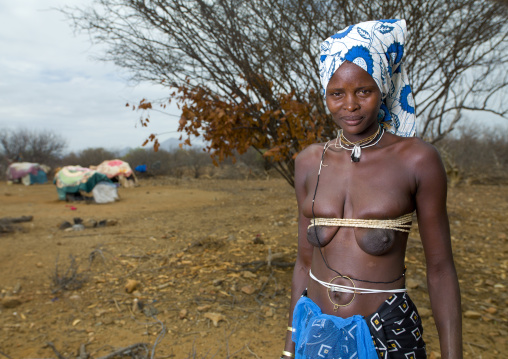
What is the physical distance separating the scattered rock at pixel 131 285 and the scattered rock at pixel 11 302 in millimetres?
1055

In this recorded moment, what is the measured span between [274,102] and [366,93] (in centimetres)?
296

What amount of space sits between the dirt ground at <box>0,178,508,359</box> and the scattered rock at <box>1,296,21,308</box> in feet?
0.03

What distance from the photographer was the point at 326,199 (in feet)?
4.70

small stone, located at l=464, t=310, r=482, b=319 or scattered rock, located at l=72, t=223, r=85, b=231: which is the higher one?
scattered rock, located at l=72, t=223, r=85, b=231

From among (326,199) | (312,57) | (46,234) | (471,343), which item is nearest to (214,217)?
(46,234)

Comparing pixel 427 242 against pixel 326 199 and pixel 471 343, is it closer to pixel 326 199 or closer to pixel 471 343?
pixel 326 199

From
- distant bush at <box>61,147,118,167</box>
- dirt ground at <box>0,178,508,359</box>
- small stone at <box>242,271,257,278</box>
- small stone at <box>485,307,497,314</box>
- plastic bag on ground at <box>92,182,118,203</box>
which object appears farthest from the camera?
distant bush at <box>61,147,118,167</box>

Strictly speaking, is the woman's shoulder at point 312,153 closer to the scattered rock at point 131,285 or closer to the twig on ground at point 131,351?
the twig on ground at point 131,351

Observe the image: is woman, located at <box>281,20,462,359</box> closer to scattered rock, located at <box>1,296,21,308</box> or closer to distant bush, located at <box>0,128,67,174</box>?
scattered rock, located at <box>1,296,21,308</box>

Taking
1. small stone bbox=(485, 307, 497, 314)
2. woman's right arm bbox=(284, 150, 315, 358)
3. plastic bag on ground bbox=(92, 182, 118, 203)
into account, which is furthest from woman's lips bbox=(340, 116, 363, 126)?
plastic bag on ground bbox=(92, 182, 118, 203)

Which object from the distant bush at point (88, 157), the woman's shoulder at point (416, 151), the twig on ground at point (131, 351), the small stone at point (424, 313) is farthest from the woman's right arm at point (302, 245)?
the distant bush at point (88, 157)

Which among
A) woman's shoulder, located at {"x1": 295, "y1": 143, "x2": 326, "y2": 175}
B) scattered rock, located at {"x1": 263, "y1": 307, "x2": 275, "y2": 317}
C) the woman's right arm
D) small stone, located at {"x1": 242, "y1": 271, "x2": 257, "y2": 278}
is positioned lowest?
scattered rock, located at {"x1": 263, "y1": 307, "x2": 275, "y2": 317}

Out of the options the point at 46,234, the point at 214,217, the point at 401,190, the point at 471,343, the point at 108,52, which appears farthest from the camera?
the point at 214,217

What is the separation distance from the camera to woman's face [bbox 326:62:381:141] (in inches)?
52.5
